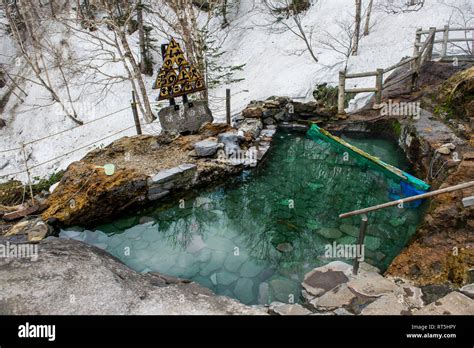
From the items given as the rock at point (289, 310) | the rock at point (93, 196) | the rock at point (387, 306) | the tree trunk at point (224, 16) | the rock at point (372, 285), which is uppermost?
the tree trunk at point (224, 16)

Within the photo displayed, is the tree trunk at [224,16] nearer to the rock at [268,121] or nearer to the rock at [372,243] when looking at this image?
the rock at [268,121]

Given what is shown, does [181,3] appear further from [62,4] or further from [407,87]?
[62,4]

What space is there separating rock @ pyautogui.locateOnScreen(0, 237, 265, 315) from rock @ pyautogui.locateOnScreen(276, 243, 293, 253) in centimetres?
188

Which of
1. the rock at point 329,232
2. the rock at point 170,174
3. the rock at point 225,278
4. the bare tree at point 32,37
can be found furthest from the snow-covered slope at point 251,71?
the rock at point 225,278

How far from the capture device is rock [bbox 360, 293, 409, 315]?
3928 mm

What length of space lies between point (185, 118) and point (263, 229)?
518cm

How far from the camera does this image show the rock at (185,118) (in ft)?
32.8

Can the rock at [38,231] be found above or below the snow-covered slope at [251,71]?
below

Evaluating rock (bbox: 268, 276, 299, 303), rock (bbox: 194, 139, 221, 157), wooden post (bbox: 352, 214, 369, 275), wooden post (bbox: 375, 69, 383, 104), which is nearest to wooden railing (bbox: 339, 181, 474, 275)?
wooden post (bbox: 352, 214, 369, 275)

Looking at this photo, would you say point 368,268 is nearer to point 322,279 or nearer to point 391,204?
point 322,279

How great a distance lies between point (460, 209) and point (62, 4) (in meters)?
34.1

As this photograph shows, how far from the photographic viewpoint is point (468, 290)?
157 inches

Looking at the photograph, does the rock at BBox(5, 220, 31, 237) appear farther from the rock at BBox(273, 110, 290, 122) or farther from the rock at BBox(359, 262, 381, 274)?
the rock at BBox(273, 110, 290, 122)

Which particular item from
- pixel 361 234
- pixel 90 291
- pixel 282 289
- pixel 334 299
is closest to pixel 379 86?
pixel 361 234
